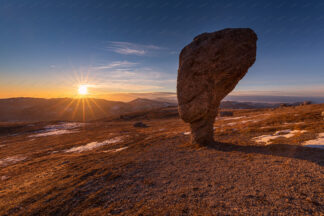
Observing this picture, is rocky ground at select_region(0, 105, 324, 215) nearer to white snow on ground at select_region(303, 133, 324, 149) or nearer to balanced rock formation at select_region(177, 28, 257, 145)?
white snow on ground at select_region(303, 133, 324, 149)

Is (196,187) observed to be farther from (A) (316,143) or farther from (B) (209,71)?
(A) (316,143)

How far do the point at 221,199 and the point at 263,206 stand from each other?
1.44 metres

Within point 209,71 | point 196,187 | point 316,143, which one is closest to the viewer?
point 196,187

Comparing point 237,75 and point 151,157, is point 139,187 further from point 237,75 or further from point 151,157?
point 237,75

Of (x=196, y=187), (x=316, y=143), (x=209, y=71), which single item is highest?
(x=209, y=71)

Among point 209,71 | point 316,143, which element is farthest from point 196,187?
point 316,143

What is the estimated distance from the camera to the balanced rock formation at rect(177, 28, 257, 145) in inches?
509

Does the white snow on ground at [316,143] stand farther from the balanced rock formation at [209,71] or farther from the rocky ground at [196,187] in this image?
the balanced rock formation at [209,71]

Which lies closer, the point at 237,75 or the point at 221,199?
the point at 221,199

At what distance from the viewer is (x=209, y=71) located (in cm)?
1355

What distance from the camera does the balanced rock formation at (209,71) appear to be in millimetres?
12922

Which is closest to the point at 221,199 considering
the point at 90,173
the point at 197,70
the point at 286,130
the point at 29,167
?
the point at 90,173

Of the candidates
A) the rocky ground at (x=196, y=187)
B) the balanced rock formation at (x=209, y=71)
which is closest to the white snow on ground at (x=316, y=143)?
the rocky ground at (x=196, y=187)

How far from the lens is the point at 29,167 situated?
14.7m
